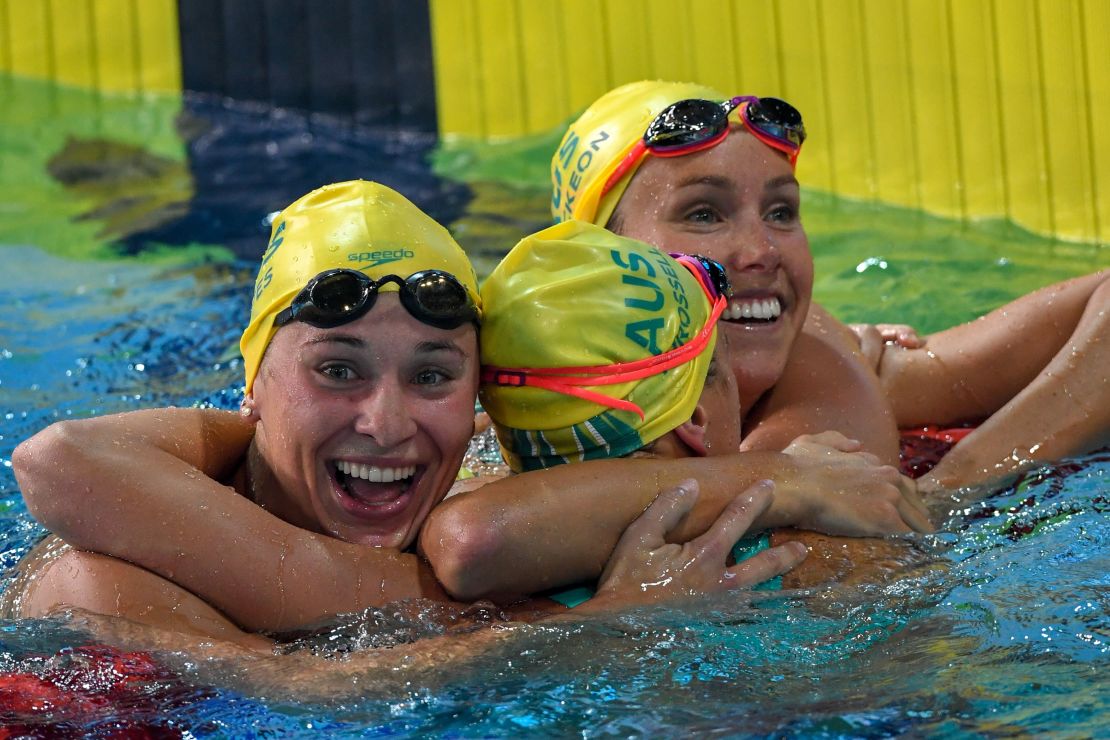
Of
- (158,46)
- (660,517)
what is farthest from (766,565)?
(158,46)

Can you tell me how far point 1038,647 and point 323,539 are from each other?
1.55 metres

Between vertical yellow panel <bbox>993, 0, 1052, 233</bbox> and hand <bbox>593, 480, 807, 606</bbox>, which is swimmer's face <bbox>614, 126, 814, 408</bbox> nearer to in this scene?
hand <bbox>593, 480, 807, 606</bbox>

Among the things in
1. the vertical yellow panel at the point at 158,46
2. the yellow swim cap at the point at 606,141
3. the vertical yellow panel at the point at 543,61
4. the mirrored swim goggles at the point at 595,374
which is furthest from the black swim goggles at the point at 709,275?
the vertical yellow panel at the point at 158,46

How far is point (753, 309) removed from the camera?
4227mm

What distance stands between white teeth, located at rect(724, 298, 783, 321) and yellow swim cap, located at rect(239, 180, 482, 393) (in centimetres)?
100

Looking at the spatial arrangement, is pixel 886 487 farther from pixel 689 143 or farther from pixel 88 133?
pixel 88 133

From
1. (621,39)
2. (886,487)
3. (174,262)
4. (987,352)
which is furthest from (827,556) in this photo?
(621,39)

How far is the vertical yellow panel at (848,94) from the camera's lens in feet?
26.9

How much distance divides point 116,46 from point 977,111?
16.8 ft

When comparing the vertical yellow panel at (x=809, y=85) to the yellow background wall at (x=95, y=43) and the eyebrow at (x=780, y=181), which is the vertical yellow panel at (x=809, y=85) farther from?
the eyebrow at (x=780, y=181)

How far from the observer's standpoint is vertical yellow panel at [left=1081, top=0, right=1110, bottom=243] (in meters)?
7.78

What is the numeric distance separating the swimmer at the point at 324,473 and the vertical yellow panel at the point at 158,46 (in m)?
5.71

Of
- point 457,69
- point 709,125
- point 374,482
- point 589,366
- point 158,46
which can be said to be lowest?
point 374,482

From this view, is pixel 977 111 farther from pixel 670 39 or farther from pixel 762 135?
pixel 762 135
